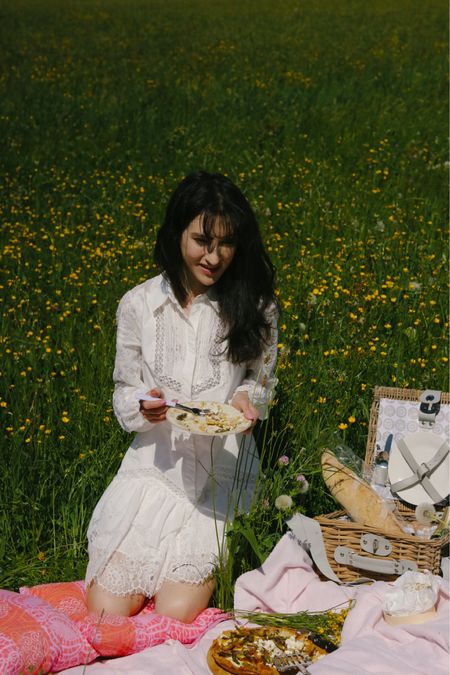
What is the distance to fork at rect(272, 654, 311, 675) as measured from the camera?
3.02 m

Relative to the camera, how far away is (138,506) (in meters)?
3.51

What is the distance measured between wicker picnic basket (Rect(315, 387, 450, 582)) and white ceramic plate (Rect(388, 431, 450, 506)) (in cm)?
43

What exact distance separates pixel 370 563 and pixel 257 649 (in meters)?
0.61

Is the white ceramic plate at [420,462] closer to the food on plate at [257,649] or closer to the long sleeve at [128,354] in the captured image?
the food on plate at [257,649]

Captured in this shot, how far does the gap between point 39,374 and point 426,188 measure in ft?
15.1

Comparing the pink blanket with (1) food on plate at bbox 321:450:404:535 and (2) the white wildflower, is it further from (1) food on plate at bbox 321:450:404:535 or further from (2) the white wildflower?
(1) food on plate at bbox 321:450:404:535

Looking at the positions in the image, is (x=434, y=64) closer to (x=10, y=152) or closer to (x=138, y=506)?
(x=10, y=152)

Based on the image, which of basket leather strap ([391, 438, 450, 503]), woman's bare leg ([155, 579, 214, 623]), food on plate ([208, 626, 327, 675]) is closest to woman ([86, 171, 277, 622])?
woman's bare leg ([155, 579, 214, 623])

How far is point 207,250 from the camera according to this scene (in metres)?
3.54

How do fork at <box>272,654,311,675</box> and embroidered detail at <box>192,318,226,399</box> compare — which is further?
embroidered detail at <box>192,318,226,399</box>

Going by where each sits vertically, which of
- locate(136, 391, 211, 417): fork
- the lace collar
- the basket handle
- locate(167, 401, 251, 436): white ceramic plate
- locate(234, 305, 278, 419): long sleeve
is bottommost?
the basket handle

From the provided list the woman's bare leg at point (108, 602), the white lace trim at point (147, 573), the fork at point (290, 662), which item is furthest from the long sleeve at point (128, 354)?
the fork at point (290, 662)

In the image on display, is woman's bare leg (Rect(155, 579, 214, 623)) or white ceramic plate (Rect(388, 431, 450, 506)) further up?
white ceramic plate (Rect(388, 431, 450, 506))

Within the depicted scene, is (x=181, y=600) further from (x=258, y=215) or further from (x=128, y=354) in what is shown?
(x=258, y=215)
